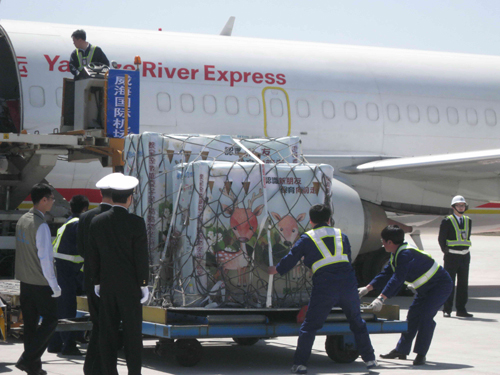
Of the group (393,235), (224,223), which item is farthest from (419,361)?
(224,223)

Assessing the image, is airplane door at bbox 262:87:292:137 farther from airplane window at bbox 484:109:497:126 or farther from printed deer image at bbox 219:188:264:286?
printed deer image at bbox 219:188:264:286

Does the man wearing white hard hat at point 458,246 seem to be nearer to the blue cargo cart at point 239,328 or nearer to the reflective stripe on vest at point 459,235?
the reflective stripe on vest at point 459,235

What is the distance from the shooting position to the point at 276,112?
537 inches

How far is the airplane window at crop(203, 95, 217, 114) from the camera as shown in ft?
43.2

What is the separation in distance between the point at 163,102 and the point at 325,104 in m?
2.94

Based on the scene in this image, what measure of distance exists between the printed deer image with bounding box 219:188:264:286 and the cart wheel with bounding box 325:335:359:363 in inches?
39.9

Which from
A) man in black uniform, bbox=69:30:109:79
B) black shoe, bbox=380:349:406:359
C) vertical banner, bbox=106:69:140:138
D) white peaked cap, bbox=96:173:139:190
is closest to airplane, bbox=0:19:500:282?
man in black uniform, bbox=69:30:109:79

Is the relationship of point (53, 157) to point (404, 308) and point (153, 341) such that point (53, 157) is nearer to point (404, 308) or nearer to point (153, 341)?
point (153, 341)

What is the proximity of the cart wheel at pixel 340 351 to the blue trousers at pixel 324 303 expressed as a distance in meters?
0.71

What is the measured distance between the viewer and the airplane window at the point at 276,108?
13617mm

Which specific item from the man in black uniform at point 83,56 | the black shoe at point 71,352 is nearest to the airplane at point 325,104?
the man in black uniform at point 83,56

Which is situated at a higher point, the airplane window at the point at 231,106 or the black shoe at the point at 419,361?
the airplane window at the point at 231,106

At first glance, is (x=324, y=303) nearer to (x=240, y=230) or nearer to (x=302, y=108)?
(x=240, y=230)

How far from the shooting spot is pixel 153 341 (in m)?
8.52
